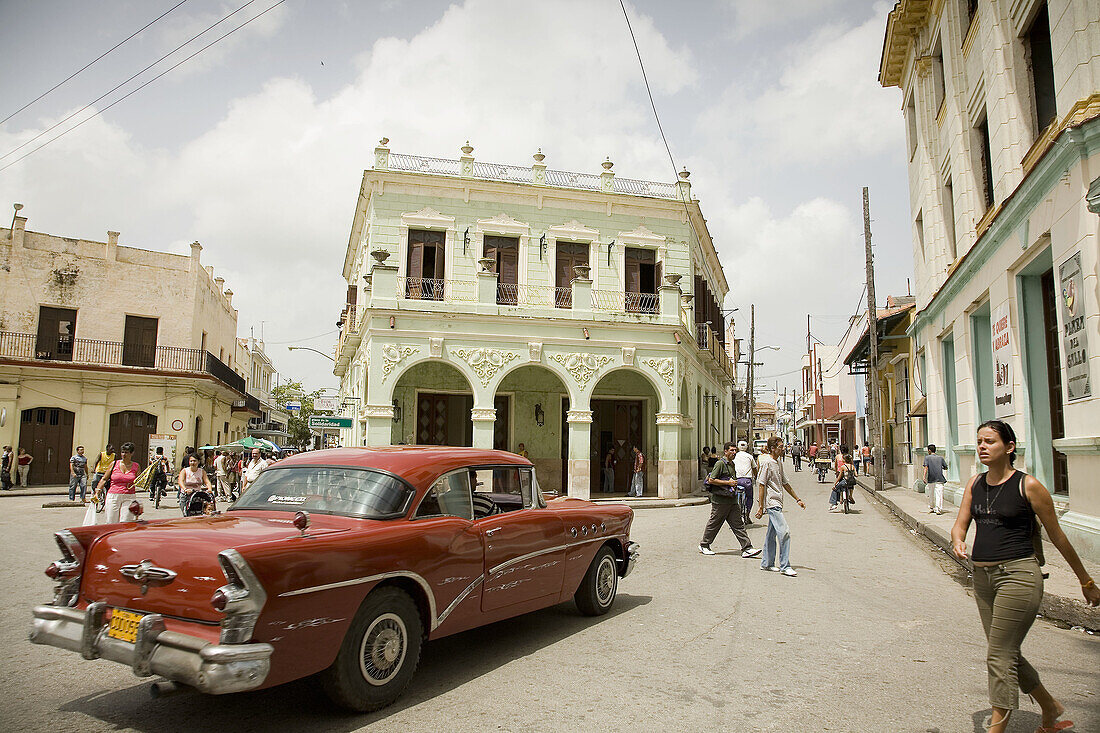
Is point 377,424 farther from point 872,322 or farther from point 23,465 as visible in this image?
point 23,465

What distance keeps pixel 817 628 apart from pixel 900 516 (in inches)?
459

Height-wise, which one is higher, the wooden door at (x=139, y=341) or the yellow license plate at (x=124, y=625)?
the wooden door at (x=139, y=341)

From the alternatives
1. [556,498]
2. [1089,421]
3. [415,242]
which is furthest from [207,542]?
[415,242]

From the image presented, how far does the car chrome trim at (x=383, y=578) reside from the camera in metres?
3.64

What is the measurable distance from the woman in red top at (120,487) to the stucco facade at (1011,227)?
1240 centimetres

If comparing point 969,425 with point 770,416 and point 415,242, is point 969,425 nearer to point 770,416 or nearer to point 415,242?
point 415,242

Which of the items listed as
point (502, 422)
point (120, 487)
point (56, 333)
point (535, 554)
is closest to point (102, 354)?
point (56, 333)

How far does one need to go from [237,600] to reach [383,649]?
106cm

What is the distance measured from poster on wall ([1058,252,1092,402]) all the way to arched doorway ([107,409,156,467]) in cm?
3074

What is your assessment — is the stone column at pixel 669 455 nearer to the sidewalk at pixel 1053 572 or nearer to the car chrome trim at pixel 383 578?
the sidewalk at pixel 1053 572

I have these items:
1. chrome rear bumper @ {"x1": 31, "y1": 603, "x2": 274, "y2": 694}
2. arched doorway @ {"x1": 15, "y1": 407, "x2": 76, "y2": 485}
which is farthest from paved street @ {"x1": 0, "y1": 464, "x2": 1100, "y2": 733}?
arched doorway @ {"x1": 15, "y1": 407, "x2": 76, "y2": 485}

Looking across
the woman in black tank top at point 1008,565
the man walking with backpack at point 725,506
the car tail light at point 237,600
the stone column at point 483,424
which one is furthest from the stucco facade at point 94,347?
the woman in black tank top at point 1008,565

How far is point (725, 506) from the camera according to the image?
10.0m

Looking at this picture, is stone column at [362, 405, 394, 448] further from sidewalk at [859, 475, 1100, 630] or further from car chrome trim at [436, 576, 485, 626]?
car chrome trim at [436, 576, 485, 626]
